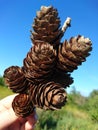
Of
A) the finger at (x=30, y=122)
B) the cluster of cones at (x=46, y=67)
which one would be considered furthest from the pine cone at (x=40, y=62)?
the finger at (x=30, y=122)

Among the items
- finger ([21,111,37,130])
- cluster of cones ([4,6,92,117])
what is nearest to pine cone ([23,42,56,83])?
cluster of cones ([4,6,92,117])

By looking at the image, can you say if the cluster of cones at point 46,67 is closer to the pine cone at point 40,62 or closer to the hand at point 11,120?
the pine cone at point 40,62

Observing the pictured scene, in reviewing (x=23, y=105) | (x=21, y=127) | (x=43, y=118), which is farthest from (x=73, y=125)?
(x=23, y=105)

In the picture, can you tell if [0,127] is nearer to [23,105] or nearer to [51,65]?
[23,105]

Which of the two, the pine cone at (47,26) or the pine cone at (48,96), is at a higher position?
the pine cone at (47,26)

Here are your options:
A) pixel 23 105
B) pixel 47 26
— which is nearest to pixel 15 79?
pixel 23 105

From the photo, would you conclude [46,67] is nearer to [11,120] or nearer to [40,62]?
[40,62]
